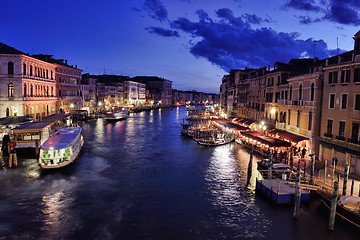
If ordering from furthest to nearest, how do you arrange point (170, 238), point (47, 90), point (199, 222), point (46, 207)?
point (47, 90) → point (46, 207) → point (199, 222) → point (170, 238)

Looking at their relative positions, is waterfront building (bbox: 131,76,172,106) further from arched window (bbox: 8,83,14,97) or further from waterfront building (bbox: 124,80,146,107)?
arched window (bbox: 8,83,14,97)

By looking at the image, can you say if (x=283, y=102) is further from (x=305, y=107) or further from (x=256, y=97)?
(x=256, y=97)

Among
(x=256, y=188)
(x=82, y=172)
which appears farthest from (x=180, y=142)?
(x=256, y=188)

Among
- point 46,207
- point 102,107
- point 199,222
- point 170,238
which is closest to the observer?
point 170,238

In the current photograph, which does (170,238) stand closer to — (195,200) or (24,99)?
(195,200)

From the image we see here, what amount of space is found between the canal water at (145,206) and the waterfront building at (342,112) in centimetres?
533

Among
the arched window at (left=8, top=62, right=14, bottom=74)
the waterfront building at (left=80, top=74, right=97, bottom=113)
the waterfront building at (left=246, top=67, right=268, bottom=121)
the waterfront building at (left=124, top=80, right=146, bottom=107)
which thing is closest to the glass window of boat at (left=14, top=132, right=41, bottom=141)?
the arched window at (left=8, top=62, right=14, bottom=74)

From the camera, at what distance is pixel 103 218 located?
15820 mm

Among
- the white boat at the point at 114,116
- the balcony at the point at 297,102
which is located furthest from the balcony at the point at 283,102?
the white boat at the point at 114,116

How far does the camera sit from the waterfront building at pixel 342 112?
2003 centimetres

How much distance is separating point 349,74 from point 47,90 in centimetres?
4966

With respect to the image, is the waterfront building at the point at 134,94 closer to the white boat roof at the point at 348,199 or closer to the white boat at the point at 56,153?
the white boat at the point at 56,153

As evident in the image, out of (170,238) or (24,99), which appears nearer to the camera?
(170,238)

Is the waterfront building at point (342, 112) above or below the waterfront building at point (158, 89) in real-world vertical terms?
below
